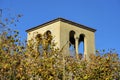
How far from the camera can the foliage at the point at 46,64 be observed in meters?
16.2

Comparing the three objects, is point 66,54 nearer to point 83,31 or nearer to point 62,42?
point 62,42

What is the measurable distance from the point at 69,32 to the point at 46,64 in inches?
564

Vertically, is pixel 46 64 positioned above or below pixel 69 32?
below

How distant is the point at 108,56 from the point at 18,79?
7427mm

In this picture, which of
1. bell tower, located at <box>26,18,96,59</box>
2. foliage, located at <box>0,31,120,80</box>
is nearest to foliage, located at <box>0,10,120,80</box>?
foliage, located at <box>0,31,120,80</box>

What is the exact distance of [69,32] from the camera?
31.9m

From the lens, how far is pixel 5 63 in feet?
52.6

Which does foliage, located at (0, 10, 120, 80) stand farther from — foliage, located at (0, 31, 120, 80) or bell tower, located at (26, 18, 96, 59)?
bell tower, located at (26, 18, 96, 59)

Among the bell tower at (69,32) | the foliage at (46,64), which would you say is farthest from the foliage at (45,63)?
the bell tower at (69,32)

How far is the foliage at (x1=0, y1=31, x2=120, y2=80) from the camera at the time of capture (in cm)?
1616

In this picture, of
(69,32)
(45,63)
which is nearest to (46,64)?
(45,63)

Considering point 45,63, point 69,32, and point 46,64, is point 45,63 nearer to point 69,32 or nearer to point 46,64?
point 46,64

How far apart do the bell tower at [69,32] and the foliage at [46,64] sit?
751 cm

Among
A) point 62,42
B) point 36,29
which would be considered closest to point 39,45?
point 62,42
